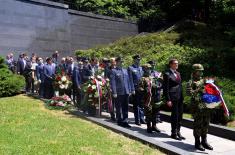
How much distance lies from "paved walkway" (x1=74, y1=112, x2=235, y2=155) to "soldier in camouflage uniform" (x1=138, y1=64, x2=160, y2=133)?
0.28 meters

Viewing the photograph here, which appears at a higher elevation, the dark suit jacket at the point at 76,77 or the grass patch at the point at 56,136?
the dark suit jacket at the point at 76,77

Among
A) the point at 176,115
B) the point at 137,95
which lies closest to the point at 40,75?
the point at 137,95

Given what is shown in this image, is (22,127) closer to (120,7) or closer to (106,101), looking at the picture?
(106,101)

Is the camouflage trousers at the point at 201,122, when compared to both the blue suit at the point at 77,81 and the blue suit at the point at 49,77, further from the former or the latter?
the blue suit at the point at 49,77

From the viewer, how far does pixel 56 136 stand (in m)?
10.7

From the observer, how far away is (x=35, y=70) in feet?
64.7

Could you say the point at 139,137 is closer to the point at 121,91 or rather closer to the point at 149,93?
the point at 149,93

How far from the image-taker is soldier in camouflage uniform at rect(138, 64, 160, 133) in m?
11.7

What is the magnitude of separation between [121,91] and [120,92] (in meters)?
0.04

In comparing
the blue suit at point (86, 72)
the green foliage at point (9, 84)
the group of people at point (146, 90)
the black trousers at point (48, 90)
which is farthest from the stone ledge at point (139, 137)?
the green foliage at point (9, 84)

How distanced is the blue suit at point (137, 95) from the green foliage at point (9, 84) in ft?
24.3

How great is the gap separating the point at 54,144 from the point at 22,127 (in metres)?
2.06

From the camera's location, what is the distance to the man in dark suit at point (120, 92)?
12.6m

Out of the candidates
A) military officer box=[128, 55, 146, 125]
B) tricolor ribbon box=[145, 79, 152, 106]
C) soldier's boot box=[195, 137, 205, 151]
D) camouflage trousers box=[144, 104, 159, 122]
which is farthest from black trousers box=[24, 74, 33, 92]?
soldier's boot box=[195, 137, 205, 151]
